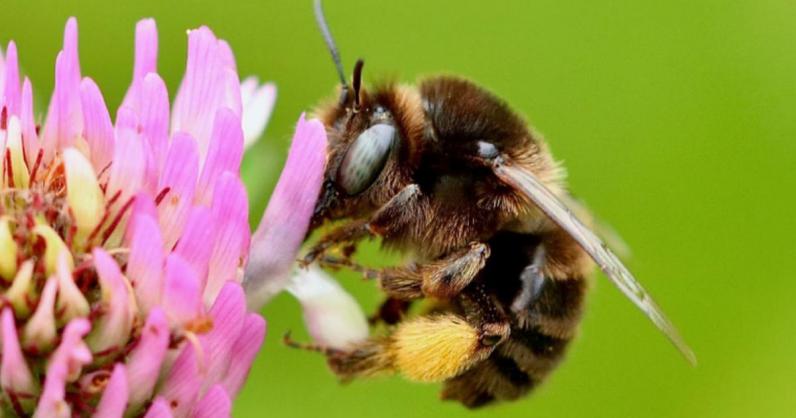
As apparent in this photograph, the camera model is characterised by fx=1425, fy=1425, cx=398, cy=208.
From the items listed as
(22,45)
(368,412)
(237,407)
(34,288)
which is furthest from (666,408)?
(34,288)

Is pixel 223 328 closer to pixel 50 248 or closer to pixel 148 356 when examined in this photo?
pixel 148 356

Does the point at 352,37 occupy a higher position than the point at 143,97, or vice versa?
the point at 143,97

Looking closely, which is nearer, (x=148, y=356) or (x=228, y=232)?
(x=148, y=356)

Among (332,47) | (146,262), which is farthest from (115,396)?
(332,47)

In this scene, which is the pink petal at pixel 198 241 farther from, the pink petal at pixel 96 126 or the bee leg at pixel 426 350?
the bee leg at pixel 426 350

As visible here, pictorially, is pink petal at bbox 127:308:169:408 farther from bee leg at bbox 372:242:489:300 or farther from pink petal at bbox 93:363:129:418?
bee leg at bbox 372:242:489:300

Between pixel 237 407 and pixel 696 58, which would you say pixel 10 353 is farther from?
pixel 696 58

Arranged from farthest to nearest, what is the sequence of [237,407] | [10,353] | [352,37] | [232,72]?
1. [352,37]
2. [237,407]
3. [232,72]
4. [10,353]
